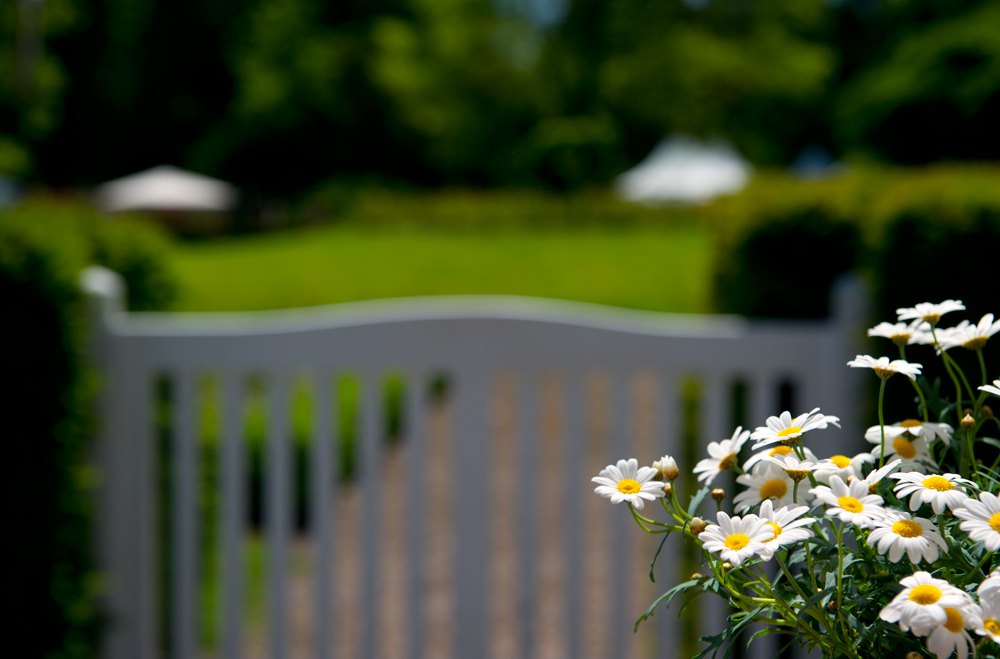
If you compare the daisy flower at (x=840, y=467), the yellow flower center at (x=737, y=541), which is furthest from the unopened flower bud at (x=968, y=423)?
the yellow flower center at (x=737, y=541)

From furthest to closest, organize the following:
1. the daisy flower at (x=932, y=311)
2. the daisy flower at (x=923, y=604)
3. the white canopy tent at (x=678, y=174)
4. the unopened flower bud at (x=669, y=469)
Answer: the white canopy tent at (x=678, y=174), the daisy flower at (x=932, y=311), the unopened flower bud at (x=669, y=469), the daisy flower at (x=923, y=604)

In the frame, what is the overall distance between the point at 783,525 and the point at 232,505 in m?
1.93

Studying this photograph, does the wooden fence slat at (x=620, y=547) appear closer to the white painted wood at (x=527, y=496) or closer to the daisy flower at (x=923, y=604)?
the white painted wood at (x=527, y=496)

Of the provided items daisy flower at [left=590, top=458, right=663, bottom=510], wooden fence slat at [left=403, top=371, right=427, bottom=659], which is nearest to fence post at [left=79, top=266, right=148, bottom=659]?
wooden fence slat at [left=403, top=371, right=427, bottom=659]

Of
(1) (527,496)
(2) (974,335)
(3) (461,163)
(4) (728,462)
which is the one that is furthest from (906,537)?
(3) (461,163)

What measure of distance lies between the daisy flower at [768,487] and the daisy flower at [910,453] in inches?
4.4

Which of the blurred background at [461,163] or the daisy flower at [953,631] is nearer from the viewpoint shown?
the daisy flower at [953,631]

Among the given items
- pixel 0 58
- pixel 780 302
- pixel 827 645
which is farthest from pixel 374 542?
pixel 0 58

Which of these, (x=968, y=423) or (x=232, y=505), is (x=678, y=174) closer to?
(x=232, y=505)

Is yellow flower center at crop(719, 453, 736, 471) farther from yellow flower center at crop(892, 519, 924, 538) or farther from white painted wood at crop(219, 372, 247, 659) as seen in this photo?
white painted wood at crop(219, 372, 247, 659)

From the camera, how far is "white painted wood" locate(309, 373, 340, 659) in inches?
93.6

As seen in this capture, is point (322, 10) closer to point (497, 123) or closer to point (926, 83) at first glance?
point (497, 123)

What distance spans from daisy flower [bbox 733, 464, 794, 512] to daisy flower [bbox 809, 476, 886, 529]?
0.06 meters

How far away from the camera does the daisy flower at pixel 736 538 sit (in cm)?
76
